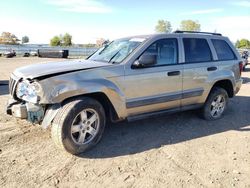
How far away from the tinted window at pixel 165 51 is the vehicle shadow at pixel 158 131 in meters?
1.31

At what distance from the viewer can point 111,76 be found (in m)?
4.15

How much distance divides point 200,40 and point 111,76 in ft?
7.81

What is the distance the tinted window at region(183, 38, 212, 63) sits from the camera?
5184 millimetres

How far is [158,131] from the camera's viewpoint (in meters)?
5.07

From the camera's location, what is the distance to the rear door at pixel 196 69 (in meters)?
5.15

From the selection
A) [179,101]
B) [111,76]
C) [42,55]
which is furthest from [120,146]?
[42,55]

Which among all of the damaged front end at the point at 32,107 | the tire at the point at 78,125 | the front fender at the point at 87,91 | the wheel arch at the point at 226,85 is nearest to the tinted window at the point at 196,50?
the wheel arch at the point at 226,85

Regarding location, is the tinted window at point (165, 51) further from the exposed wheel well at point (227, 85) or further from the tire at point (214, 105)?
the exposed wheel well at point (227, 85)

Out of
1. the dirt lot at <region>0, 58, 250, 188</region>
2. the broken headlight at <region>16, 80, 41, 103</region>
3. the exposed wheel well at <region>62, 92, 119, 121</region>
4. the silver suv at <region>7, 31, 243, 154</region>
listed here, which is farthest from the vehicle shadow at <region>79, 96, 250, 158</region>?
the broken headlight at <region>16, 80, 41, 103</region>

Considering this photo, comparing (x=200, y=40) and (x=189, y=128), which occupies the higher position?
(x=200, y=40)

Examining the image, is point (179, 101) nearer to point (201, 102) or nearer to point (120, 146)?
point (201, 102)

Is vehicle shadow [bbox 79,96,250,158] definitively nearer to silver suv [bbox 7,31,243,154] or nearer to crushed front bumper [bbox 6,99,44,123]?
silver suv [bbox 7,31,243,154]

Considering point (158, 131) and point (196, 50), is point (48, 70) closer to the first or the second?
point (158, 131)

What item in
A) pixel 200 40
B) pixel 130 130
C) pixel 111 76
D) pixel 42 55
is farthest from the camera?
pixel 42 55
